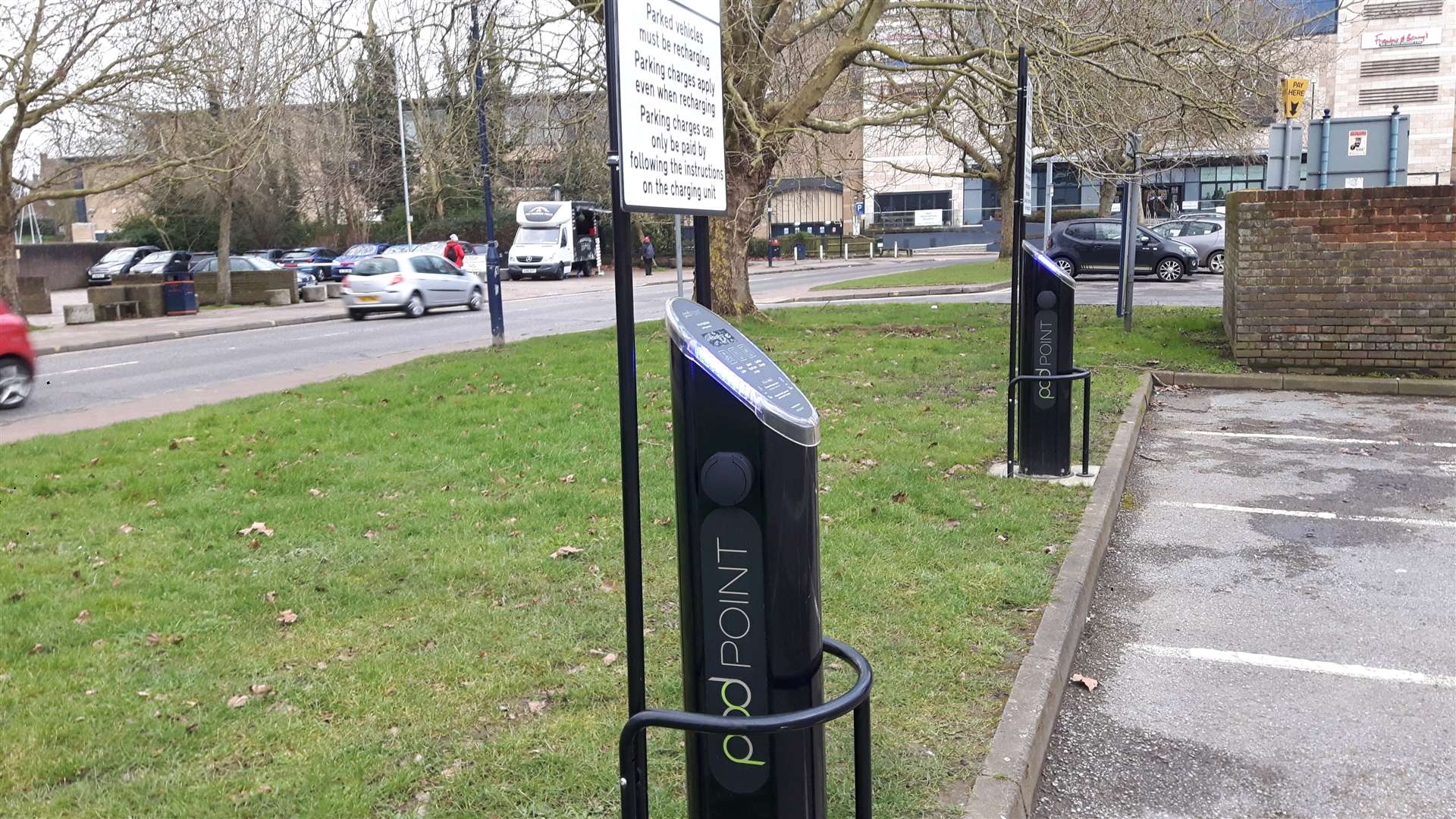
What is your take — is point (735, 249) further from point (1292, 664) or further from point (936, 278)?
point (936, 278)

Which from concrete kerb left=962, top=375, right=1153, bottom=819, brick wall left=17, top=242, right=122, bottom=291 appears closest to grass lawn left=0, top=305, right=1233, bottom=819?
concrete kerb left=962, top=375, right=1153, bottom=819

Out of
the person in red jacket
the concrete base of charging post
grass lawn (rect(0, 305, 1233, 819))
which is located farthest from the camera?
the person in red jacket

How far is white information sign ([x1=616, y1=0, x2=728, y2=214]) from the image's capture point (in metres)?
2.57

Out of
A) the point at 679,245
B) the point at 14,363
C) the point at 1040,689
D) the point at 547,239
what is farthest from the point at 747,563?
the point at 547,239

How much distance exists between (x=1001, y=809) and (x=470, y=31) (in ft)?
44.2

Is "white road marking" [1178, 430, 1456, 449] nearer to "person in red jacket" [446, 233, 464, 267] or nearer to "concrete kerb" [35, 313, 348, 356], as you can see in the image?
"concrete kerb" [35, 313, 348, 356]

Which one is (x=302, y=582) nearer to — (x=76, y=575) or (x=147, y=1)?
(x=76, y=575)

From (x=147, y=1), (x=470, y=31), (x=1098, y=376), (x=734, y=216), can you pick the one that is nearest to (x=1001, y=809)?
(x=1098, y=376)

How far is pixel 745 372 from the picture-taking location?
2.66 m

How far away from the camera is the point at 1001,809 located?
3.46 m

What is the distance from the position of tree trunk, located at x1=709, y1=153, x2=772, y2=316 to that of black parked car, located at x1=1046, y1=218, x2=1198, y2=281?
13679 millimetres

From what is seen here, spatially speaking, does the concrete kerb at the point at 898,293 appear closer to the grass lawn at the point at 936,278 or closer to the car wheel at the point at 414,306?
the grass lawn at the point at 936,278

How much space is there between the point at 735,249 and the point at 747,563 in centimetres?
1629

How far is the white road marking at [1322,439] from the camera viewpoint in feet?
31.5
